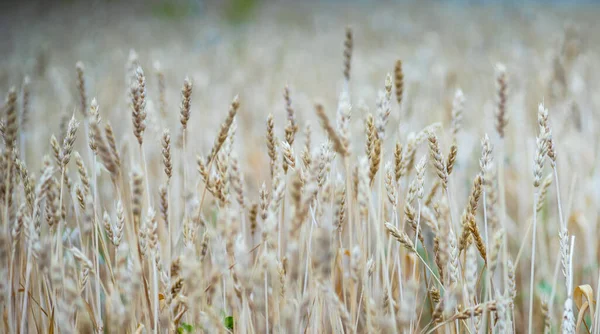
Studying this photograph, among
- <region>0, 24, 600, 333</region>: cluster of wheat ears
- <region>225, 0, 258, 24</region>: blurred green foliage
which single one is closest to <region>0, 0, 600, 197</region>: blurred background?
<region>225, 0, 258, 24</region>: blurred green foliage

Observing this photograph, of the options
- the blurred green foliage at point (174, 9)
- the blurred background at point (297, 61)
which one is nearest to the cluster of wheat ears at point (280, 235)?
the blurred background at point (297, 61)

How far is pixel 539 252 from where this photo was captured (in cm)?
146

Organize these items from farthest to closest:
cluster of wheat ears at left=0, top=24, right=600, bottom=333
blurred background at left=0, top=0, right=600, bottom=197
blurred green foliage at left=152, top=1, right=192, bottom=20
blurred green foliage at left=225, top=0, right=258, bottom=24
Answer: blurred green foliage at left=152, top=1, right=192, bottom=20, blurred green foliage at left=225, top=0, right=258, bottom=24, blurred background at left=0, top=0, right=600, bottom=197, cluster of wheat ears at left=0, top=24, right=600, bottom=333

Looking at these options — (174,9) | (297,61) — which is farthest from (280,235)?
(174,9)

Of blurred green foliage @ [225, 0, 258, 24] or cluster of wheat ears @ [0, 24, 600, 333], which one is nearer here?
cluster of wheat ears @ [0, 24, 600, 333]

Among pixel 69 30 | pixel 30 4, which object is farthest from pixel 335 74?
pixel 30 4

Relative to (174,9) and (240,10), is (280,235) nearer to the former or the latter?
(240,10)

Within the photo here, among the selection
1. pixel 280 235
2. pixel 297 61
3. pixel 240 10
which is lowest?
pixel 280 235

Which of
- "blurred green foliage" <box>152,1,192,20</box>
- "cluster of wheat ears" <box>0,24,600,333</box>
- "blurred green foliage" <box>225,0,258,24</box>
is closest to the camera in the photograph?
"cluster of wheat ears" <box>0,24,600,333</box>

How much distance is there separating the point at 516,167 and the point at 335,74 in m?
2.22

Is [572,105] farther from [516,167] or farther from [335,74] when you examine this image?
[335,74]

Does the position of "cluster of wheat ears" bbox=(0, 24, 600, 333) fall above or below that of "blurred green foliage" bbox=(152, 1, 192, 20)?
below

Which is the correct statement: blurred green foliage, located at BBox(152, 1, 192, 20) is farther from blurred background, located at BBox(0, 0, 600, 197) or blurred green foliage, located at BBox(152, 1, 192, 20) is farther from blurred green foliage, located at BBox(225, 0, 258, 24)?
blurred green foliage, located at BBox(225, 0, 258, 24)

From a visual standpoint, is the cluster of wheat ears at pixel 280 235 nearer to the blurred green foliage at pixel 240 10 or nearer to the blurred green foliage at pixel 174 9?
the blurred green foliage at pixel 240 10
